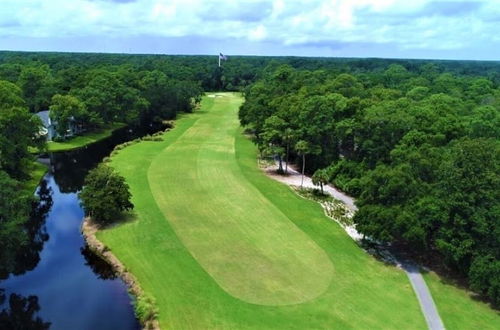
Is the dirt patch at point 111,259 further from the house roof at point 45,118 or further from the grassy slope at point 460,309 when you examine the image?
the house roof at point 45,118

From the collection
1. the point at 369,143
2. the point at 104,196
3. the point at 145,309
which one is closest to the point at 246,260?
the point at 145,309

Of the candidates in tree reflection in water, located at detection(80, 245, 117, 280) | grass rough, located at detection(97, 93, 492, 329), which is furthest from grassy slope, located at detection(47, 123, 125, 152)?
tree reflection in water, located at detection(80, 245, 117, 280)

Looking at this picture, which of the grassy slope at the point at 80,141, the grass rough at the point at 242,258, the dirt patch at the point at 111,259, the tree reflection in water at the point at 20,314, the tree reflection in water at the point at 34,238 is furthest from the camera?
the grassy slope at the point at 80,141

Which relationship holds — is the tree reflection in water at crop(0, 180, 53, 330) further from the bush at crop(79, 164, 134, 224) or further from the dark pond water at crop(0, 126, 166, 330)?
the bush at crop(79, 164, 134, 224)

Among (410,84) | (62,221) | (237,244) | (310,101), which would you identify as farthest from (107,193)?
(410,84)

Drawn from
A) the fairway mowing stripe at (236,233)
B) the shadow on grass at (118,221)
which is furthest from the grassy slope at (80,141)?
the shadow on grass at (118,221)
